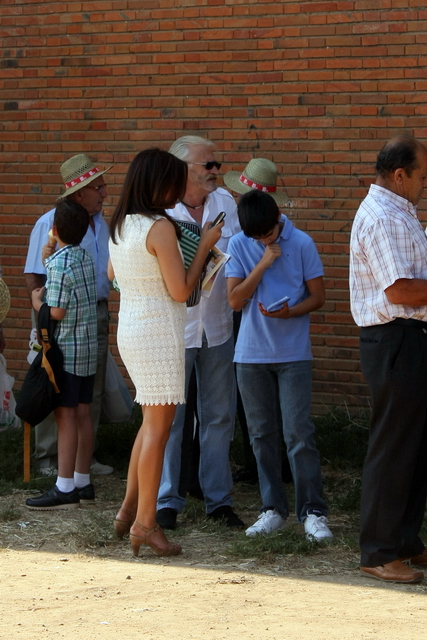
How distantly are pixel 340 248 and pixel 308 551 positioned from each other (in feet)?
10.6

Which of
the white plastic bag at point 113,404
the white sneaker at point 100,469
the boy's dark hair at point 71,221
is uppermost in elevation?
the boy's dark hair at point 71,221

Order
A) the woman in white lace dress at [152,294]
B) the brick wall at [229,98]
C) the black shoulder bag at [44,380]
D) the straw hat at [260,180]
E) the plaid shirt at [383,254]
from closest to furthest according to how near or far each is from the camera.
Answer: the plaid shirt at [383,254] < the woman in white lace dress at [152,294] < the black shoulder bag at [44,380] < the straw hat at [260,180] < the brick wall at [229,98]

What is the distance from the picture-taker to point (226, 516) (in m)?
5.56

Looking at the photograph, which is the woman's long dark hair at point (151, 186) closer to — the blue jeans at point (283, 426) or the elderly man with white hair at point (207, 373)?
the elderly man with white hair at point (207, 373)

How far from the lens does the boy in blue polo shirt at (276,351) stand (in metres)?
5.25

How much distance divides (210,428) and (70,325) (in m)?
1.12

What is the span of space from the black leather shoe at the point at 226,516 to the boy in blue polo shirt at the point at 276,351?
18 cm

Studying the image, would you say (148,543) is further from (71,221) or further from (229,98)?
(229,98)

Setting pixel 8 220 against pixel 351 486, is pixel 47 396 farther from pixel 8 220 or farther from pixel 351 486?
pixel 8 220

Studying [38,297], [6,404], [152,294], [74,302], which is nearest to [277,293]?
[152,294]

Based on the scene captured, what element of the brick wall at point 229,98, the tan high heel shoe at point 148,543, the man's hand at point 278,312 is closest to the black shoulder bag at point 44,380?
the tan high heel shoe at point 148,543

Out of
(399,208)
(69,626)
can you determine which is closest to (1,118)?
(399,208)

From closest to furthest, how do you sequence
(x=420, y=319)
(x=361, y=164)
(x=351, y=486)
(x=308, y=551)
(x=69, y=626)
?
1. (x=69, y=626)
2. (x=420, y=319)
3. (x=308, y=551)
4. (x=351, y=486)
5. (x=361, y=164)

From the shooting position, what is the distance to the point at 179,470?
18.2ft
